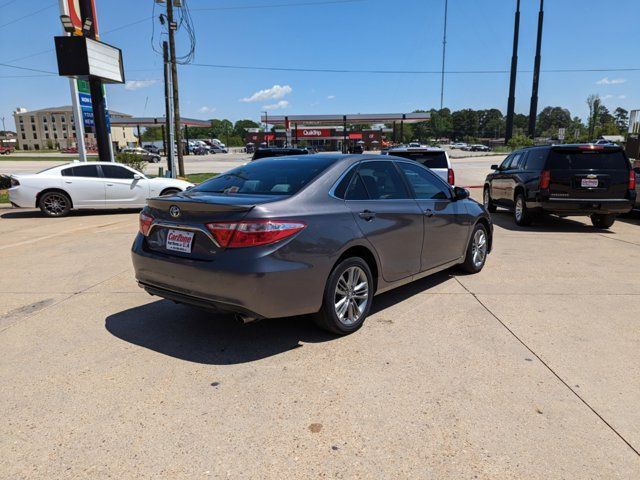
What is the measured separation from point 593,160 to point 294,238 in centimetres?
855

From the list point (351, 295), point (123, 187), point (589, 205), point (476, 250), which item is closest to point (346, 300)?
point (351, 295)

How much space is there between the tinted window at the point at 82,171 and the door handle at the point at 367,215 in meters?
10.1

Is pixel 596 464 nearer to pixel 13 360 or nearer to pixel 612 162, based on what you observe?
pixel 13 360

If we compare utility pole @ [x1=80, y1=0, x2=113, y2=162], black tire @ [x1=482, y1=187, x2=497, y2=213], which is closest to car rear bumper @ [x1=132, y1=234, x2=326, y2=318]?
black tire @ [x1=482, y1=187, x2=497, y2=213]

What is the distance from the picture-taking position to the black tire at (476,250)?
622cm

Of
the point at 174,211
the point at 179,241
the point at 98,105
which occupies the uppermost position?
the point at 98,105

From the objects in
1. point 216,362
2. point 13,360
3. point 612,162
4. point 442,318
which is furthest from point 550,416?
point 612,162

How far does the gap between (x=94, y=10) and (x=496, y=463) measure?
19459mm

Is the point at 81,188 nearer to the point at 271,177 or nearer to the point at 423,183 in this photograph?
the point at 271,177

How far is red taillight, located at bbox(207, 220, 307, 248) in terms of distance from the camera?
352 centimetres

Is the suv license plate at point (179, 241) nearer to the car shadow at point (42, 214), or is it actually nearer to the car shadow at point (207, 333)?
the car shadow at point (207, 333)

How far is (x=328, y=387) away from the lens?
334cm

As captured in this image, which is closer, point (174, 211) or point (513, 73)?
point (174, 211)

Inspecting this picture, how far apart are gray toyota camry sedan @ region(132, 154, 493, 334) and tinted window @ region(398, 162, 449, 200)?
0.08ft
